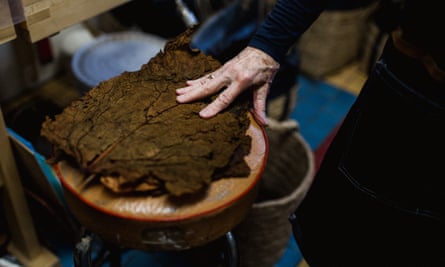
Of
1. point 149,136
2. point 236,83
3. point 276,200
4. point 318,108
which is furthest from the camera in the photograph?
point 318,108

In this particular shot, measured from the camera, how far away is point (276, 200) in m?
1.51

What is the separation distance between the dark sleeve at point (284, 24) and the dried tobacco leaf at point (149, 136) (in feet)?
0.53

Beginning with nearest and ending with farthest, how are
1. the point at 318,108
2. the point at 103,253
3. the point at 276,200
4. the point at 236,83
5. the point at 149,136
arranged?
1. the point at 149,136
2. the point at 236,83
3. the point at 103,253
4. the point at 276,200
5. the point at 318,108

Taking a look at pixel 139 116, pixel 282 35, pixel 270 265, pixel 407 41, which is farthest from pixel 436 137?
pixel 270 265

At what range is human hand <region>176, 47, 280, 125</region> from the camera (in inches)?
41.0

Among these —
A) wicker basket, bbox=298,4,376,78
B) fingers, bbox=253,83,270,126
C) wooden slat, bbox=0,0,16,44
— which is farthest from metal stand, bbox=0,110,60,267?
wicker basket, bbox=298,4,376,78

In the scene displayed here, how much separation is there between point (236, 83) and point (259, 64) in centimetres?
8

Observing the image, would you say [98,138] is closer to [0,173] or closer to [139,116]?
[139,116]

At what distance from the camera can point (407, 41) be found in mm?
922

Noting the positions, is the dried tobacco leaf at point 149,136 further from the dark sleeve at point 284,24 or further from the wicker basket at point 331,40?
the wicker basket at point 331,40

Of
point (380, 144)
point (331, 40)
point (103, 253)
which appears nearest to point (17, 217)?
point (103, 253)

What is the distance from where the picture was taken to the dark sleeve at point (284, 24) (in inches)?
42.3

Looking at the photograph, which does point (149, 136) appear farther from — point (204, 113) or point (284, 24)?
point (284, 24)

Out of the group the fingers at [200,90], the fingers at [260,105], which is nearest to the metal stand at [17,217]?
the fingers at [200,90]
